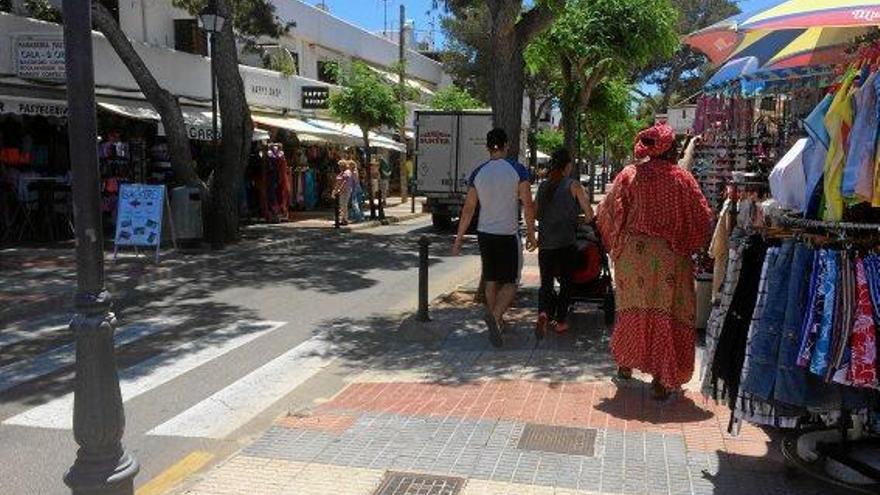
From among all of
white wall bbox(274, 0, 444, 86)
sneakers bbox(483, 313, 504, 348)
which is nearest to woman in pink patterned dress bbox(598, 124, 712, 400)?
sneakers bbox(483, 313, 504, 348)

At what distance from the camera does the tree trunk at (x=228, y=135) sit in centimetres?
1570

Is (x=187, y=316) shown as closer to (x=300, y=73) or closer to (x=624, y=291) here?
(x=624, y=291)

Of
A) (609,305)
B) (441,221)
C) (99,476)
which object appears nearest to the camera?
(99,476)

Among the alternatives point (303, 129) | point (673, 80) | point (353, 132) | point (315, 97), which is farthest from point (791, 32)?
point (673, 80)

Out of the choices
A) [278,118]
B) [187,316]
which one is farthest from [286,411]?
[278,118]

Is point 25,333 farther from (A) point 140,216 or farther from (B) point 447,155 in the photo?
(B) point 447,155

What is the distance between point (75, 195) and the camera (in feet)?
12.9

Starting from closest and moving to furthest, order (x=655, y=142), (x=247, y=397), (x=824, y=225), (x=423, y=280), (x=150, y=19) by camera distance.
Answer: (x=824, y=225) → (x=655, y=142) → (x=247, y=397) → (x=423, y=280) → (x=150, y=19)

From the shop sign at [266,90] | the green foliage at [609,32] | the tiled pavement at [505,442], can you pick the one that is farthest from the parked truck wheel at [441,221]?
the tiled pavement at [505,442]

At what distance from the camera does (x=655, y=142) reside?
561cm

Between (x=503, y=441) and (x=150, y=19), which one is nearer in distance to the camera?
(x=503, y=441)

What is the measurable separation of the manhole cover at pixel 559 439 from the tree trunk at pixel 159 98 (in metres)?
11.7

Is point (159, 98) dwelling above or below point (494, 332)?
above

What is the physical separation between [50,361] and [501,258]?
4.11 metres
